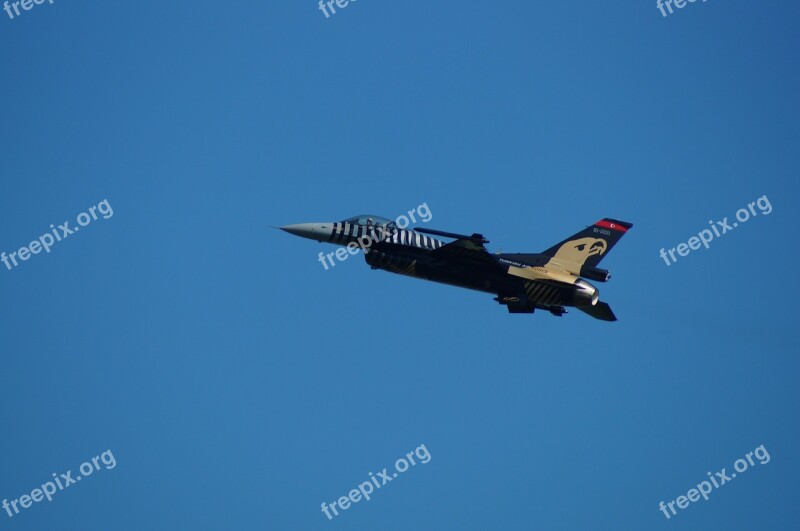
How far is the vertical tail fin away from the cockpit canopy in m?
8.11

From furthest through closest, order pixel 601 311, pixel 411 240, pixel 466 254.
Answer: pixel 601 311, pixel 411 240, pixel 466 254

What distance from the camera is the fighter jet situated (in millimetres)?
49750

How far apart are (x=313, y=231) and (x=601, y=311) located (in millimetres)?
14716

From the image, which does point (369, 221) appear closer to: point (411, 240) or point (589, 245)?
point (411, 240)

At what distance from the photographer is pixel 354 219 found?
5050 centimetres

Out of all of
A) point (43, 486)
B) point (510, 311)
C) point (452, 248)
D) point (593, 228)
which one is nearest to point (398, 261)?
point (452, 248)

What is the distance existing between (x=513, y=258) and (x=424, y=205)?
19.9 feet

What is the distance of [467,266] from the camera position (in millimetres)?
49688

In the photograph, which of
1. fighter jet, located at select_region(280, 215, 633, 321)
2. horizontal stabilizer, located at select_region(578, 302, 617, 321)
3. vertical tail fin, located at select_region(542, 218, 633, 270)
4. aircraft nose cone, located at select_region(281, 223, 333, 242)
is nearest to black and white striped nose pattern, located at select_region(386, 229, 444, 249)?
fighter jet, located at select_region(280, 215, 633, 321)

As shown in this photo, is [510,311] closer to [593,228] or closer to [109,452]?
[593,228]

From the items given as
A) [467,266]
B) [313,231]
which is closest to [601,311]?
[467,266]

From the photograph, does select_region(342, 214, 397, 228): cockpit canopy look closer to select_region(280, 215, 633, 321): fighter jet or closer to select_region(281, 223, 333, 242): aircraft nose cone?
select_region(280, 215, 633, 321): fighter jet

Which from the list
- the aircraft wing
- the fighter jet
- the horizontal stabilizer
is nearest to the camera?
the aircraft wing

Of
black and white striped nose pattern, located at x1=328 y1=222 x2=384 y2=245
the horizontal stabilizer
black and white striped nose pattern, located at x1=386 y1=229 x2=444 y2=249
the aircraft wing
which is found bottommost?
the horizontal stabilizer
